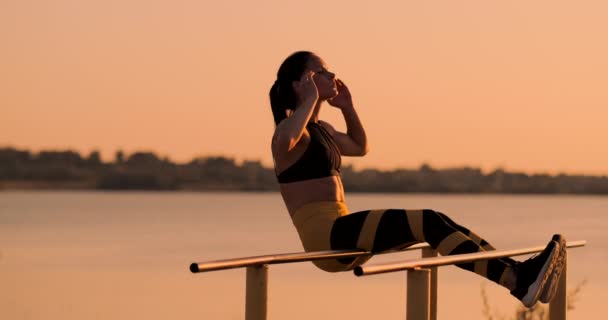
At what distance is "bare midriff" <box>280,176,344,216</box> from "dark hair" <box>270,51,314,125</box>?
36 cm

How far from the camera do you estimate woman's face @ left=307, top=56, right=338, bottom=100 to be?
7.27 meters

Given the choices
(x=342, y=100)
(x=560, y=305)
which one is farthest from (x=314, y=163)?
(x=560, y=305)

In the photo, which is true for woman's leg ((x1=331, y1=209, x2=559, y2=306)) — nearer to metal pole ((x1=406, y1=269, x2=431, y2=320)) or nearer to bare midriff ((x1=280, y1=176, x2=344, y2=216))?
bare midriff ((x1=280, y1=176, x2=344, y2=216))

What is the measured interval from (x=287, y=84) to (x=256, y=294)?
1.52 meters

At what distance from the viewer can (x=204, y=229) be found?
51719 millimetres

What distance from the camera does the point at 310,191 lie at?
711cm

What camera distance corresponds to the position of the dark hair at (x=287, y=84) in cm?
725

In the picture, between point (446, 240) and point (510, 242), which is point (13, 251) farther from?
point (446, 240)

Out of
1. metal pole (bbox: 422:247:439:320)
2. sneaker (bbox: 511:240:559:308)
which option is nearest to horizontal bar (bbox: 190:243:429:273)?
sneaker (bbox: 511:240:559:308)

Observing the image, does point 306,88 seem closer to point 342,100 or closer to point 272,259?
point 342,100

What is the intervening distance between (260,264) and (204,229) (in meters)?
45.8

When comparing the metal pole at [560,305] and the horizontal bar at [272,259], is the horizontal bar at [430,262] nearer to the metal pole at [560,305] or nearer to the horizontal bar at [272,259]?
the horizontal bar at [272,259]

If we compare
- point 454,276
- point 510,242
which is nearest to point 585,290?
point 454,276

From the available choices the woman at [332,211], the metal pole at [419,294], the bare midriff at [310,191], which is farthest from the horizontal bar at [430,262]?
the bare midriff at [310,191]
